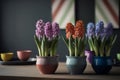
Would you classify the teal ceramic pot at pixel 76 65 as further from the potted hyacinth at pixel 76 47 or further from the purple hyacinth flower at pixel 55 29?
the purple hyacinth flower at pixel 55 29

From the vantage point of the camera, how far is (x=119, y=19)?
14.8ft

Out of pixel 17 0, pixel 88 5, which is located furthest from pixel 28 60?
pixel 17 0

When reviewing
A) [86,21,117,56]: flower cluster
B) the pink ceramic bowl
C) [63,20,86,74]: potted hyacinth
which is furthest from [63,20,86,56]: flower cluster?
the pink ceramic bowl

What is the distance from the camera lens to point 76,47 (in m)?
1.72

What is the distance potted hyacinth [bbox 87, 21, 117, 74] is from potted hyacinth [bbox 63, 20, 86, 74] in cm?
9

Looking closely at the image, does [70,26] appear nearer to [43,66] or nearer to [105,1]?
[43,66]

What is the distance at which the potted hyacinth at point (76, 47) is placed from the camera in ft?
5.53

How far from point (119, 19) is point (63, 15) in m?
0.93

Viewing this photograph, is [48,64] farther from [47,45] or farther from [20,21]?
[20,21]

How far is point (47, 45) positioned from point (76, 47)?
18cm

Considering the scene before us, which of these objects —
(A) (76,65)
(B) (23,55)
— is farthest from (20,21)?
(A) (76,65)

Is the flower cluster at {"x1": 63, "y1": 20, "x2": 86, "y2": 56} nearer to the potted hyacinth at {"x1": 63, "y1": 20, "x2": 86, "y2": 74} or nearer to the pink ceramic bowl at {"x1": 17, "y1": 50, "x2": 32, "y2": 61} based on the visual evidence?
the potted hyacinth at {"x1": 63, "y1": 20, "x2": 86, "y2": 74}

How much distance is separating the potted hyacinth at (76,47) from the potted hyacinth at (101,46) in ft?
0.29

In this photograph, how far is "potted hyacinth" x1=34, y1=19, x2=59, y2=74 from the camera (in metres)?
1.71
